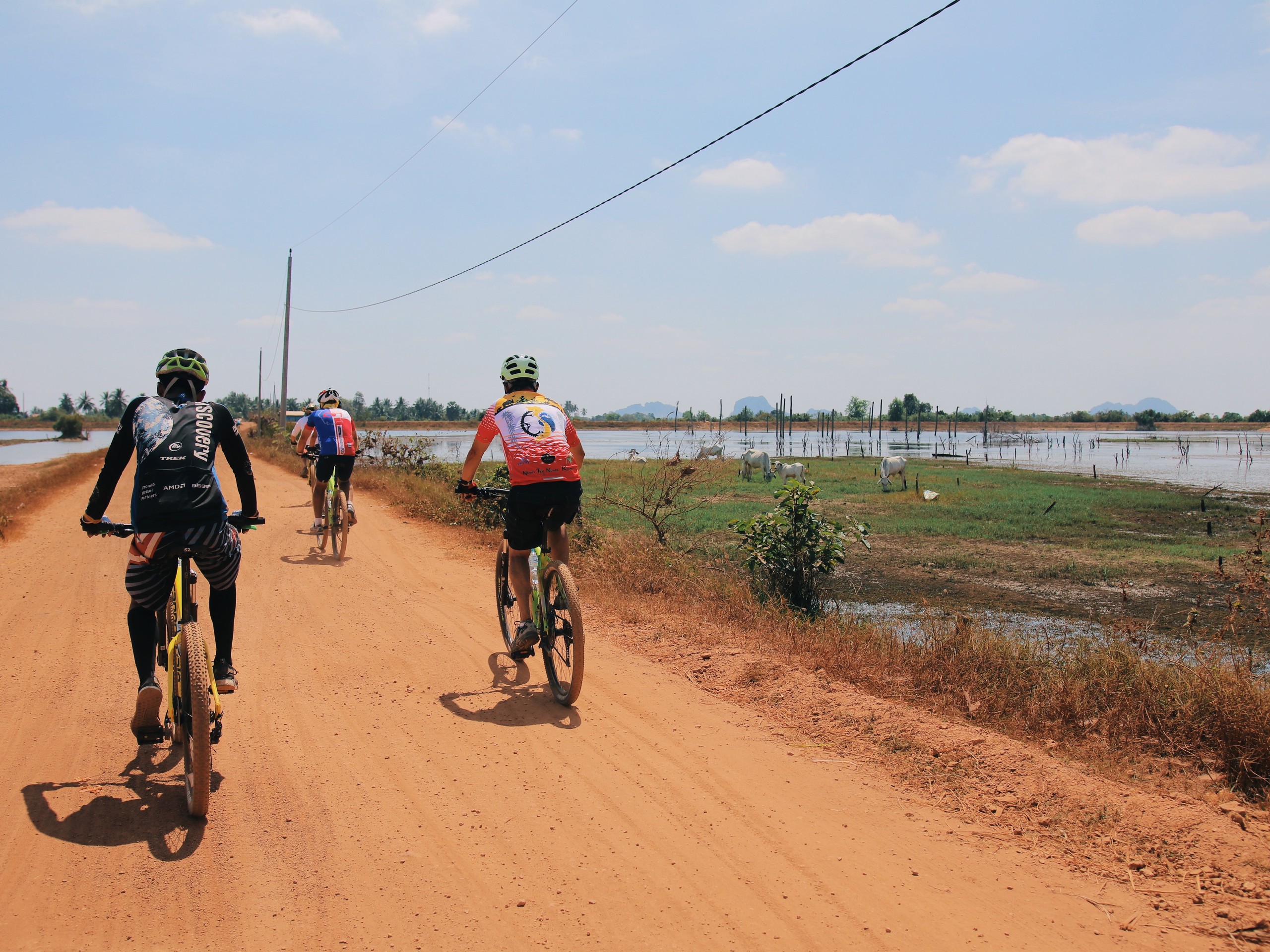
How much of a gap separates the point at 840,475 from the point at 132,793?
1332 inches

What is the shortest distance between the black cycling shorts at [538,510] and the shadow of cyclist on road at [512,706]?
3.10 ft

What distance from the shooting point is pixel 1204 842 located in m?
3.29

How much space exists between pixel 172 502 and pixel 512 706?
7.76 ft

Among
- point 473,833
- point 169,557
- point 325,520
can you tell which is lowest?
point 473,833

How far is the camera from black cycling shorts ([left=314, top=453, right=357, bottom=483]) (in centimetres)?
974

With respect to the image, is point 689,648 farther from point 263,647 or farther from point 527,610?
point 263,647

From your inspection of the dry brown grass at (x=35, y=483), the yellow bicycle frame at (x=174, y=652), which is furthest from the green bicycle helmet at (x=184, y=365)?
the dry brown grass at (x=35, y=483)

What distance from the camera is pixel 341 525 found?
31.4 ft

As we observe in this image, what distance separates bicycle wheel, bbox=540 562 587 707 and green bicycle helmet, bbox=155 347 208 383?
2.25 metres

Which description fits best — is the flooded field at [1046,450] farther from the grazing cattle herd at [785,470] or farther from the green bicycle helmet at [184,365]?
the green bicycle helmet at [184,365]

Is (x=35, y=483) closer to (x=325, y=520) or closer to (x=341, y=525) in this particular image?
(x=325, y=520)

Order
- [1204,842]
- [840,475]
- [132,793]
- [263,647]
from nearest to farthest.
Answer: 1. [1204,842]
2. [132,793]
3. [263,647]
4. [840,475]

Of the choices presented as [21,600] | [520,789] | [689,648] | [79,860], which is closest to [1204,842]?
[520,789]

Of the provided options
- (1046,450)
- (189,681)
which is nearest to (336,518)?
(189,681)
